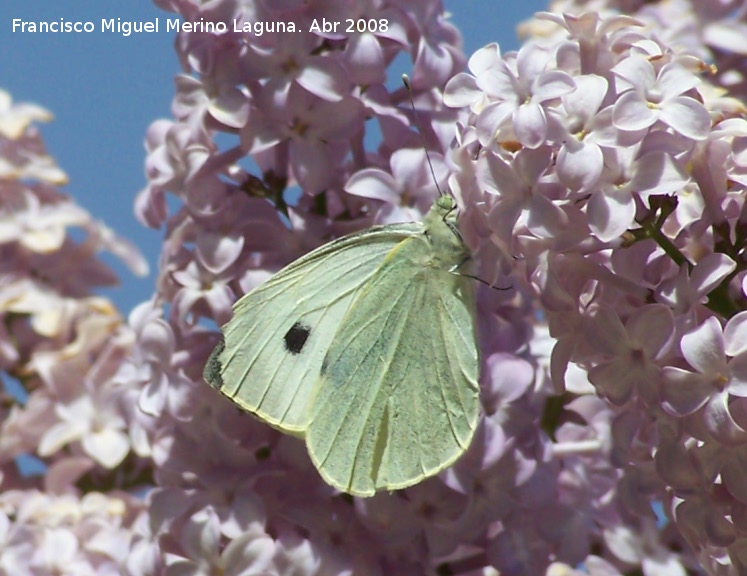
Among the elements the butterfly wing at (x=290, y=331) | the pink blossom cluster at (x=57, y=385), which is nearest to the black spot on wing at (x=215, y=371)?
the butterfly wing at (x=290, y=331)

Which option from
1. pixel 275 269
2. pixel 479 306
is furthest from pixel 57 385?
pixel 479 306

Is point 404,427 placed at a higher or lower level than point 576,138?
lower

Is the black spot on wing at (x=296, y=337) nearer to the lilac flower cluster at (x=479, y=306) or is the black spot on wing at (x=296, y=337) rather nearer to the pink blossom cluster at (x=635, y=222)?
the lilac flower cluster at (x=479, y=306)

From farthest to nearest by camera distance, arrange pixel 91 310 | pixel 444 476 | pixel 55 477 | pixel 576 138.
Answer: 1. pixel 91 310
2. pixel 55 477
3. pixel 444 476
4. pixel 576 138

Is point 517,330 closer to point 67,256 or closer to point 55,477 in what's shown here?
point 55,477

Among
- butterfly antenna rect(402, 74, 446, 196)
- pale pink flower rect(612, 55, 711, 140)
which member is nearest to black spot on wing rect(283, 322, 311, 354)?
butterfly antenna rect(402, 74, 446, 196)

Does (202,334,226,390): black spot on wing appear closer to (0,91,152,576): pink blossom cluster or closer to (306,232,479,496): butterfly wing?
(306,232,479,496): butterfly wing

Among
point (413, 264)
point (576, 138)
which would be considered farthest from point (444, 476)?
point (576, 138)

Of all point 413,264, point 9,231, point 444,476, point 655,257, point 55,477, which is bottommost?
point 55,477
